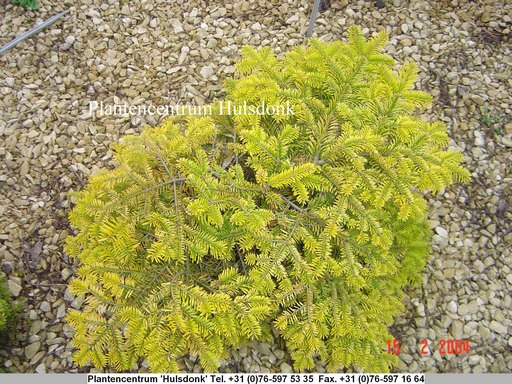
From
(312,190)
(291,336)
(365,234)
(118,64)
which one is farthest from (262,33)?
(291,336)

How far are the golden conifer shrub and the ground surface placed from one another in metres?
0.46

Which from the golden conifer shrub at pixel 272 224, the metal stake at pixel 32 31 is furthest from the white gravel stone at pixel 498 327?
the metal stake at pixel 32 31

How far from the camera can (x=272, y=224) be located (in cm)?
231

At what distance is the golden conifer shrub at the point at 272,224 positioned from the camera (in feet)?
7.04

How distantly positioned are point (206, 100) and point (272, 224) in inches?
57.1

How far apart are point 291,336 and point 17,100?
252 centimetres

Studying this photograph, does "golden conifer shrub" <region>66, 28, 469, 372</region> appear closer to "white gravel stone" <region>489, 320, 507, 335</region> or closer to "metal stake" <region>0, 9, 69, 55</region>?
"white gravel stone" <region>489, 320, 507, 335</region>

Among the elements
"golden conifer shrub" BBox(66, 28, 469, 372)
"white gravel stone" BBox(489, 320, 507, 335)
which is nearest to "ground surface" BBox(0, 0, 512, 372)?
"white gravel stone" BBox(489, 320, 507, 335)

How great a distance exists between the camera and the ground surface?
2.74 meters
